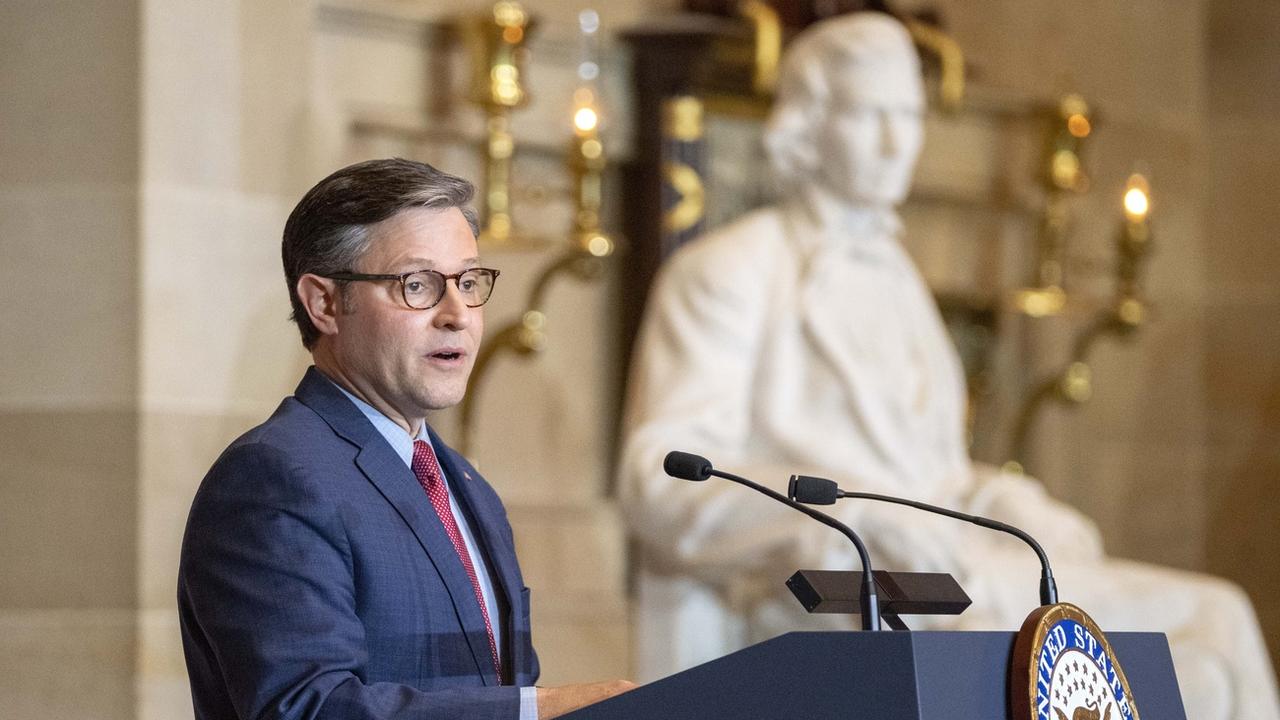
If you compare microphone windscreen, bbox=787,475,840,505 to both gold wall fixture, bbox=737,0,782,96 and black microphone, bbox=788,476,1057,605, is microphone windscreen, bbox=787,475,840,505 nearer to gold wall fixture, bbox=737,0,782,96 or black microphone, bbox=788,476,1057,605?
black microphone, bbox=788,476,1057,605

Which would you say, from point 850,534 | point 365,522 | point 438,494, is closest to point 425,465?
point 438,494

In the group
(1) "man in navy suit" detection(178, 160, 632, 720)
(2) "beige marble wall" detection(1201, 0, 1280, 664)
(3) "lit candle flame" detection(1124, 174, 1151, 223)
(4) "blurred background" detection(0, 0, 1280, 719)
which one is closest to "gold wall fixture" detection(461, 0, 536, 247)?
(4) "blurred background" detection(0, 0, 1280, 719)

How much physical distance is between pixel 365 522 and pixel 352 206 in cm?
39

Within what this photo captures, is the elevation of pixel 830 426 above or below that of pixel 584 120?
below

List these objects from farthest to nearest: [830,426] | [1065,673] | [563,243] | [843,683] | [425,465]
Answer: [563,243]
[830,426]
[425,465]
[1065,673]
[843,683]

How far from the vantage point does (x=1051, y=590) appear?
7.67 feet

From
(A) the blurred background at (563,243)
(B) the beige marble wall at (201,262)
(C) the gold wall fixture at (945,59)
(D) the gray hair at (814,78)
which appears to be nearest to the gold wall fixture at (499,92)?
(A) the blurred background at (563,243)

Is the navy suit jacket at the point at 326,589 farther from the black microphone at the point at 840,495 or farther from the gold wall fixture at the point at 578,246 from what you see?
the gold wall fixture at the point at 578,246

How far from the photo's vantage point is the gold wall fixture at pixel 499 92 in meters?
5.09

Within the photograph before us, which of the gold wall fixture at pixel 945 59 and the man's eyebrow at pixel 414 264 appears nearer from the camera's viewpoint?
the man's eyebrow at pixel 414 264

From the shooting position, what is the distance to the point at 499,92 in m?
5.09

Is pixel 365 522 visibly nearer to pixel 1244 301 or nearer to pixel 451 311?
pixel 451 311

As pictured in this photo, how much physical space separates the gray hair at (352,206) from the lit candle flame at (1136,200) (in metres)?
3.71

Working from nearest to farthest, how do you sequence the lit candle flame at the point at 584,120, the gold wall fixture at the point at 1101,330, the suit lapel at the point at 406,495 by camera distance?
the suit lapel at the point at 406,495 → the lit candle flame at the point at 584,120 → the gold wall fixture at the point at 1101,330
